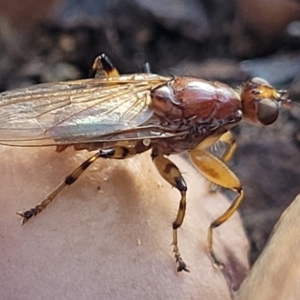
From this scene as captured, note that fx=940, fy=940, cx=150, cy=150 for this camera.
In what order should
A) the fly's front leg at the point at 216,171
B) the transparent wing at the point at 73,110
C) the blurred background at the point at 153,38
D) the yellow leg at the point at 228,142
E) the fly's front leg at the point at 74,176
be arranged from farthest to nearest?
the blurred background at the point at 153,38, the yellow leg at the point at 228,142, the fly's front leg at the point at 216,171, the transparent wing at the point at 73,110, the fly's front leg at the point at 74,176

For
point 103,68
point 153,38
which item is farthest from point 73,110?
point 153,38

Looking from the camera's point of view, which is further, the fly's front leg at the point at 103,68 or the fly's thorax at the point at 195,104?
the fly's front leg at the point at 103,68

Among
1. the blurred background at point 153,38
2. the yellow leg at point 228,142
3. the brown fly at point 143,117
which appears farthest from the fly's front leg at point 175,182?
the blurred background at point 153,38

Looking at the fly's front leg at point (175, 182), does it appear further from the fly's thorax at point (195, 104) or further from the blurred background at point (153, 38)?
the blurred background at point (153, 38)

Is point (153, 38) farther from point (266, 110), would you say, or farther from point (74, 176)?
point (74, 176)

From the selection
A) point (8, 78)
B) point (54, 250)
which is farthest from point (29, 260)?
point (8, 78)
